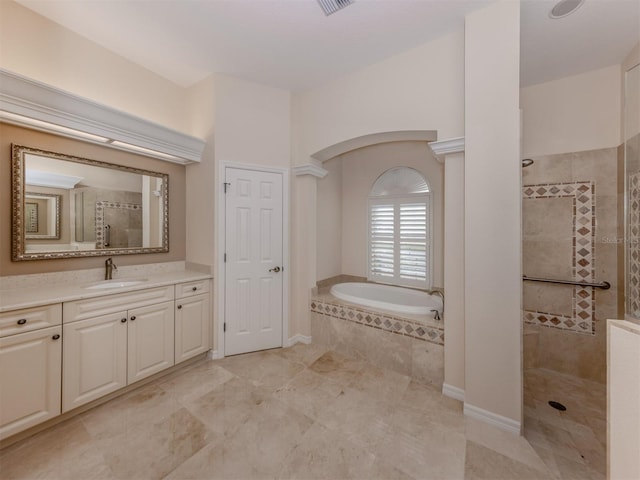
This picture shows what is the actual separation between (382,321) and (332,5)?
8.95ft

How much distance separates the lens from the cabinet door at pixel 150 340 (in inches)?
82.1

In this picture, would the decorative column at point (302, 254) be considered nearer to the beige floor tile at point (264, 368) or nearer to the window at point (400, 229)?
the beige floor tile at point (264, 368)

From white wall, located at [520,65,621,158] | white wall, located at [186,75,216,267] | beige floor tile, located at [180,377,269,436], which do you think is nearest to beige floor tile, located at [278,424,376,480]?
beige floor tile, located at [180,377,269,436]

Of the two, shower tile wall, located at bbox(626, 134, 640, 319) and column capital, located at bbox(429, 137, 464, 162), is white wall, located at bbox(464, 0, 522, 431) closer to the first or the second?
column capital, located at bbox(429, 137, 464, 162)

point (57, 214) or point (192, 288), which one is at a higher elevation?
point (57, 214)

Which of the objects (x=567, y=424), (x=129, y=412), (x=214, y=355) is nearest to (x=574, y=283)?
(x=567, y=424)

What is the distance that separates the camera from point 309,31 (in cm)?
214

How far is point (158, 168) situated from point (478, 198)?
3.14m

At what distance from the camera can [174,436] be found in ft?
5.47

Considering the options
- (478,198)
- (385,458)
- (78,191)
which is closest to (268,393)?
(385,458)

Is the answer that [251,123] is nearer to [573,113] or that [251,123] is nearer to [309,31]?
[309,31]

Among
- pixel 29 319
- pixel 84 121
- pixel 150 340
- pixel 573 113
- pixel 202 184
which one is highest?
pixel 573 113

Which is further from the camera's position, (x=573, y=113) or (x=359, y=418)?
(x=573, y=113)

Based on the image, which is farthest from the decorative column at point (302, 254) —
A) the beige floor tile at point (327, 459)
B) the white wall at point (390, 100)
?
the beige floor tile at point (327, 459)
